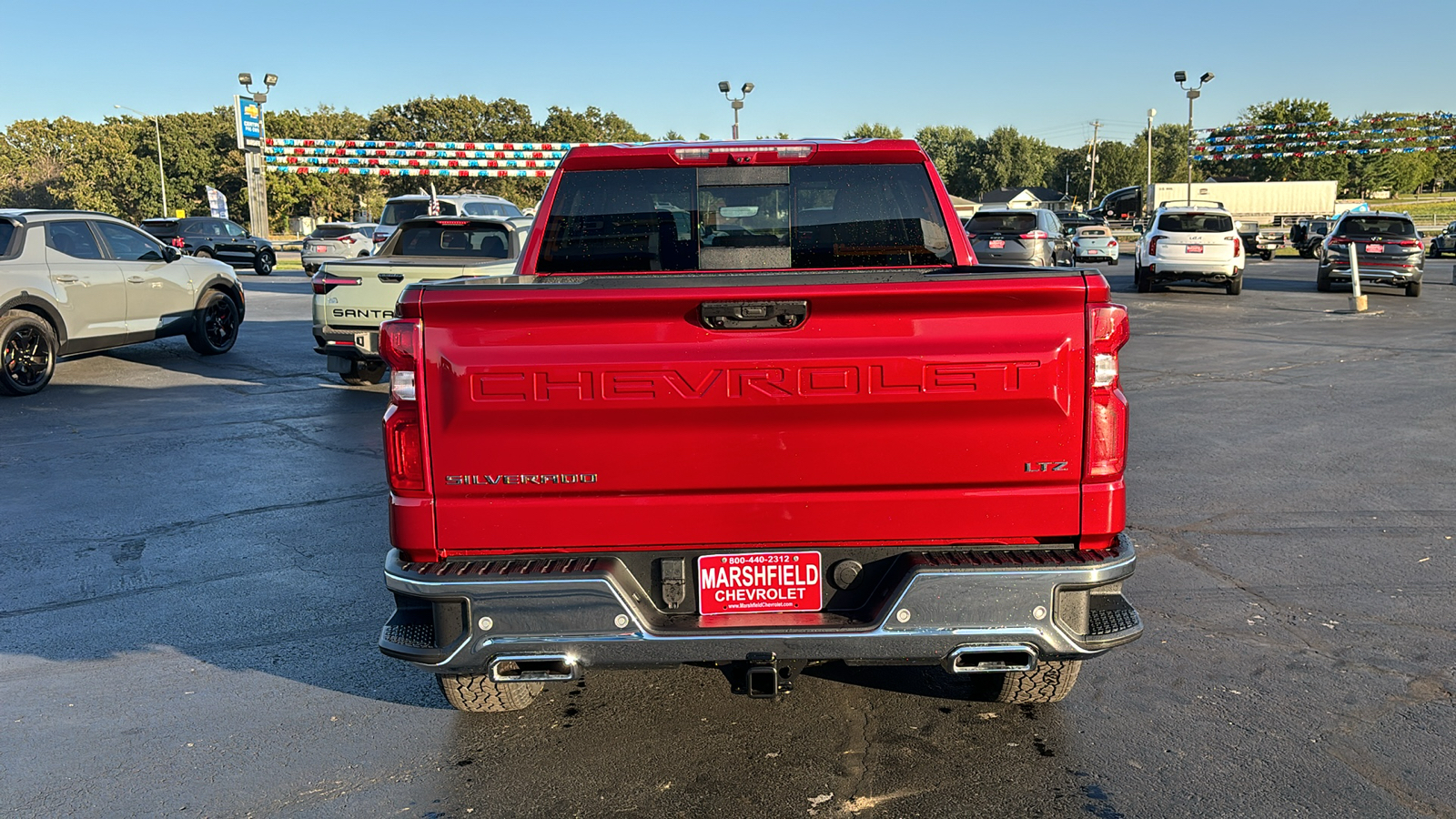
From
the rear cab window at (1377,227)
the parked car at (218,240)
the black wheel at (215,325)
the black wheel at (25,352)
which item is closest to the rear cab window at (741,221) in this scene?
the black wheel at (25,352)

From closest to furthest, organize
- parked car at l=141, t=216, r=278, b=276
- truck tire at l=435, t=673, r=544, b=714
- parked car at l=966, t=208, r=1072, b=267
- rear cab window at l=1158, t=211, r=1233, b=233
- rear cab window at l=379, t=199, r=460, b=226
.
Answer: truck tire at l=435, t=673, r=544, b=714
parked car at l=966, t=208, r=1072, b=267
rear cab window at l=379, t=199, r=460, b=226
rear cab window at l=1158, t=211, r=1233, b=233
parked car at l=141, t=216, r=278, b=276

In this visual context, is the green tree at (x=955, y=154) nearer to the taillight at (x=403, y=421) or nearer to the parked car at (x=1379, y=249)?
the parked car at (x=1379, y=249)

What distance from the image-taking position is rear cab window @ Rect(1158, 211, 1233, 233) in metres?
23.1

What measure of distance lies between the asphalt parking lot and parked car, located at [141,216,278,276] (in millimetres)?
25454

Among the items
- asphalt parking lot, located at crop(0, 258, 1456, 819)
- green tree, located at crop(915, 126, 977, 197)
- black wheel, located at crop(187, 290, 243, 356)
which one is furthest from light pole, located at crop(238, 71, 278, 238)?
green tree, located at crop(915, 126, 977, 197)

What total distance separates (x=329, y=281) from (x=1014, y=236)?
13355 millimetres

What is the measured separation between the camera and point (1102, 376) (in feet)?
10.8

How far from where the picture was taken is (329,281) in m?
11.2

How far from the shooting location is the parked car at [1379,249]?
75.5ft

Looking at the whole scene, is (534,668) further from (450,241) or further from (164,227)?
(164,227)

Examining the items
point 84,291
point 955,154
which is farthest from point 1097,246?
point 955,154

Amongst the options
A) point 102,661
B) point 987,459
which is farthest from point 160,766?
point 987,459

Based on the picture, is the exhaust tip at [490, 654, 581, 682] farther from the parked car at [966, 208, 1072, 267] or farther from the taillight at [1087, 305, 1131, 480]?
the parked car at [966, 208, 1072, 267]

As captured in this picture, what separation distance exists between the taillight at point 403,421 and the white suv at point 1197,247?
22.6 meters
